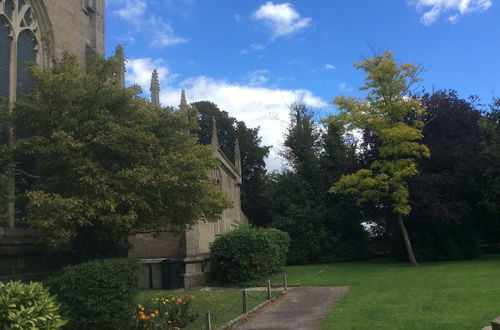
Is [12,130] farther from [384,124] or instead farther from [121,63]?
[384,124]

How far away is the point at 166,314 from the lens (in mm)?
10086

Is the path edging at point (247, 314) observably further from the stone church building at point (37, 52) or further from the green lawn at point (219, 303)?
the stone church building at point (37, 52)

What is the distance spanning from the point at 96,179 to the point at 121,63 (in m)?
3.31

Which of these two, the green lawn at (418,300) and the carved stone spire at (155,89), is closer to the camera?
the green lawn at (418,300)

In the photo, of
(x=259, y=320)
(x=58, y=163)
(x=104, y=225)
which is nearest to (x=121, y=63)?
(x=58, y=163)

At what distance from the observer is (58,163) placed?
1035 centimetres

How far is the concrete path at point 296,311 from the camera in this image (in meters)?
10.7

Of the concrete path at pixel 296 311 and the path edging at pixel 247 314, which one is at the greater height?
the path edging at pixel 247 314

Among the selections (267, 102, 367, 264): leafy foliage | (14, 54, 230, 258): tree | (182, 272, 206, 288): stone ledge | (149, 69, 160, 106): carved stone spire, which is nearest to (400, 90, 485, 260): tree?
(267, 102, 367, 264): leafy foliage

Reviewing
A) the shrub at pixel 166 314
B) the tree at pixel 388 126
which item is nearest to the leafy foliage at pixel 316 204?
the tree at pixel 388 126

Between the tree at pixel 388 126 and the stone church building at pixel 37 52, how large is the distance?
949 cm

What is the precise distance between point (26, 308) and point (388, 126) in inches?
791

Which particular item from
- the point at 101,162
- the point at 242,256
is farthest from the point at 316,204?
the point at 101,162

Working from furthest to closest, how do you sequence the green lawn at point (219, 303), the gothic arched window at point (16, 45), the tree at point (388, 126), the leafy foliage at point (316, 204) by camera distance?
1. the leafy foliage at point (316, 204)
2. the tree at point (388, 126)
3. the gothic arched window at point (16, 45)
4. the green lawn at point (219, 303)
